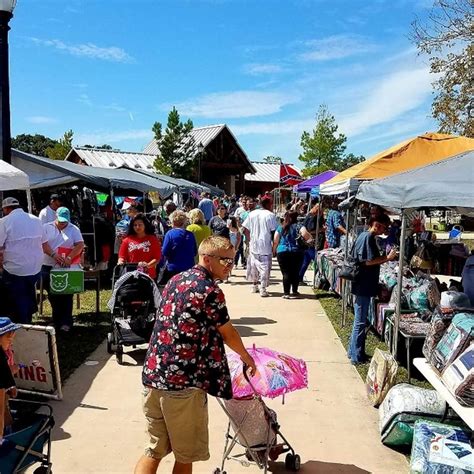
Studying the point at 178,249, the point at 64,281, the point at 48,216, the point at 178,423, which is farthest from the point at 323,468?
the point at 48,216

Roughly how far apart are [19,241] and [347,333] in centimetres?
469

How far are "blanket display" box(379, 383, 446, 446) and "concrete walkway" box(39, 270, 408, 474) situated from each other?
4.9 inches

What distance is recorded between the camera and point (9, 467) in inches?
123

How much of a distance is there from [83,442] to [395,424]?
98.5 inches

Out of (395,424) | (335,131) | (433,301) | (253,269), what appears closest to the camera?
(395,424)

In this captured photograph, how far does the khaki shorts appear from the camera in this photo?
293 cm

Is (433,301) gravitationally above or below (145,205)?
below

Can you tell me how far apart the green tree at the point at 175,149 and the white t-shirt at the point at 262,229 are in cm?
2512

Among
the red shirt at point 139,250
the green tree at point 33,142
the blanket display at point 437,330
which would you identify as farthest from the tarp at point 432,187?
the green tree at point 33,142

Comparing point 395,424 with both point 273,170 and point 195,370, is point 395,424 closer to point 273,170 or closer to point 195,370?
point 195,370

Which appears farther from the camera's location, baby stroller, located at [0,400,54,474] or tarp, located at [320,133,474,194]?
tarp, located at [320,133,474,194]

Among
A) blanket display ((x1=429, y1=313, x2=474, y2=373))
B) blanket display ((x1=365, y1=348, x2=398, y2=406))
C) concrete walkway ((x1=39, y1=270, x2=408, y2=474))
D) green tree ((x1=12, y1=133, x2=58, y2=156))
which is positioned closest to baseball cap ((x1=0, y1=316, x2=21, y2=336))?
concrete walkway ((x1=39, y1=270, x2=408, y2=474))

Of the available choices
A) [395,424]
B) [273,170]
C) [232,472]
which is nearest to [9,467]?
[232,472]

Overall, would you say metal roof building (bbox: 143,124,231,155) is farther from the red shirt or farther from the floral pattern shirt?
the floral pattern shirt
